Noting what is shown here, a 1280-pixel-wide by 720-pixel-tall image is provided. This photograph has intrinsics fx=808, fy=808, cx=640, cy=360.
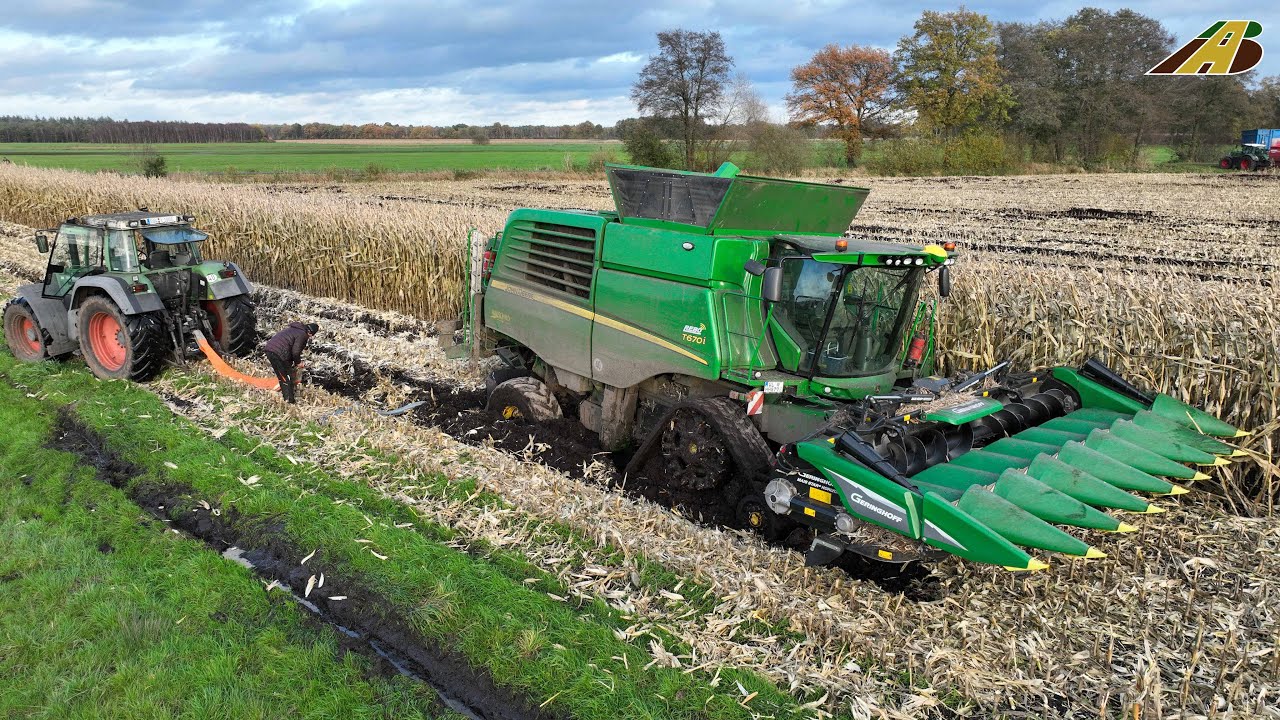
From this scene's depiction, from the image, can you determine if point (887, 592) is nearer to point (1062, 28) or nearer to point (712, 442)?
point (712, 442)

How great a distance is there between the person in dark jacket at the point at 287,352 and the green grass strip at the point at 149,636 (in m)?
2.33

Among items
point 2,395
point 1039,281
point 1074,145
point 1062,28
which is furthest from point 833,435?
point 1062,28

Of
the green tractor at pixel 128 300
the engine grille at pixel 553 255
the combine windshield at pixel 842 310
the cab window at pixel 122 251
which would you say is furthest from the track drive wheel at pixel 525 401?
the cab window at pixel 122 251

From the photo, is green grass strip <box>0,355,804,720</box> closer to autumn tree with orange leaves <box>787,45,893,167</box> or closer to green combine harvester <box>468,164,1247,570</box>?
green combine harvester <box>468,164,1247,570</box>

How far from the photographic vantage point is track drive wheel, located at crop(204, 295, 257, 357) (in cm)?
1016

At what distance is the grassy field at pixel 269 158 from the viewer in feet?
149

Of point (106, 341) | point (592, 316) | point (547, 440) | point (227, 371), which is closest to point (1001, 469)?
point (592, 316)

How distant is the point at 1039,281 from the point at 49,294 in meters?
11.5

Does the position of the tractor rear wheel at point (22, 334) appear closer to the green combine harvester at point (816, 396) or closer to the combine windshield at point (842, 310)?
the green combine harvester at point (816, 396)

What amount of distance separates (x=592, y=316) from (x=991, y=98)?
181 ft

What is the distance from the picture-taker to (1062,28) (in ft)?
200

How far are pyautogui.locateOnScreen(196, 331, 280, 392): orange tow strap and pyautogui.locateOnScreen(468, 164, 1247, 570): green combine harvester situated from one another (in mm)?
3136

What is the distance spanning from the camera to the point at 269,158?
55844mm

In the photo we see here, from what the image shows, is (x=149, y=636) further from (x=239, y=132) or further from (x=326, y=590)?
(x=239, y=132)
